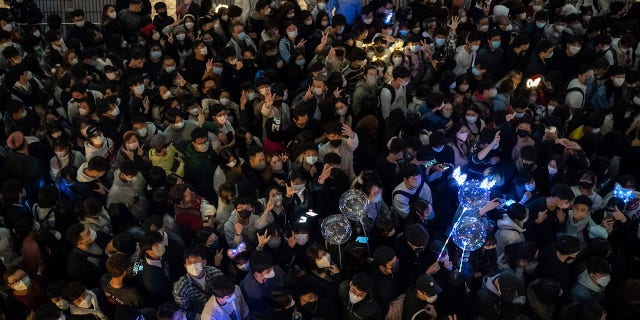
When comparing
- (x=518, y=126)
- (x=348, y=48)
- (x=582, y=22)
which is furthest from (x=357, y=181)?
(x=582, y=22)

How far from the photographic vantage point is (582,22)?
9984 mm

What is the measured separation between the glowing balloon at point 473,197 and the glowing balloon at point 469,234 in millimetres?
444

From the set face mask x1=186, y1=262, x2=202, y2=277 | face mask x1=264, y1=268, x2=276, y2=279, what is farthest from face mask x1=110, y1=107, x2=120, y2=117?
face mask x1=264, y1=268, x2=276, y2=279

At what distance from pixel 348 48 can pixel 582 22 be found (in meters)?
4.22

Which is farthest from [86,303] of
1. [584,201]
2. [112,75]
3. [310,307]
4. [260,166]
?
[584,201]

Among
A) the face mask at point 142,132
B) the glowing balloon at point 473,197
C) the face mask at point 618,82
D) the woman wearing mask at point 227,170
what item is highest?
the face mask at point 618,82

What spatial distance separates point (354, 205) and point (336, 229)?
15.9 inches

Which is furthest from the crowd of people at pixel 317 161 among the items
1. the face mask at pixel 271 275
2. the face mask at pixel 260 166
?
the face mask at pixel 260 166

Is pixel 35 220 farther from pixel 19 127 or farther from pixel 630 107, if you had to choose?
pixel 630 107

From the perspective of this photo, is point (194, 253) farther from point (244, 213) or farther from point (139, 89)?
point (139, 89)

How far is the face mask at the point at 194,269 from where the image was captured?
507cm

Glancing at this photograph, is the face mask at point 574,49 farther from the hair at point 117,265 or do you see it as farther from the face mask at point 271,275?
the hair at point 117,265

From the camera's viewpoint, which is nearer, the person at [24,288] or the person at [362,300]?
the person at [362,300]

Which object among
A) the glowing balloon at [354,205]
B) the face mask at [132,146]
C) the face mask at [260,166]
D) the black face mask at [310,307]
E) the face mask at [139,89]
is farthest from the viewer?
the face mask at [139,89]
